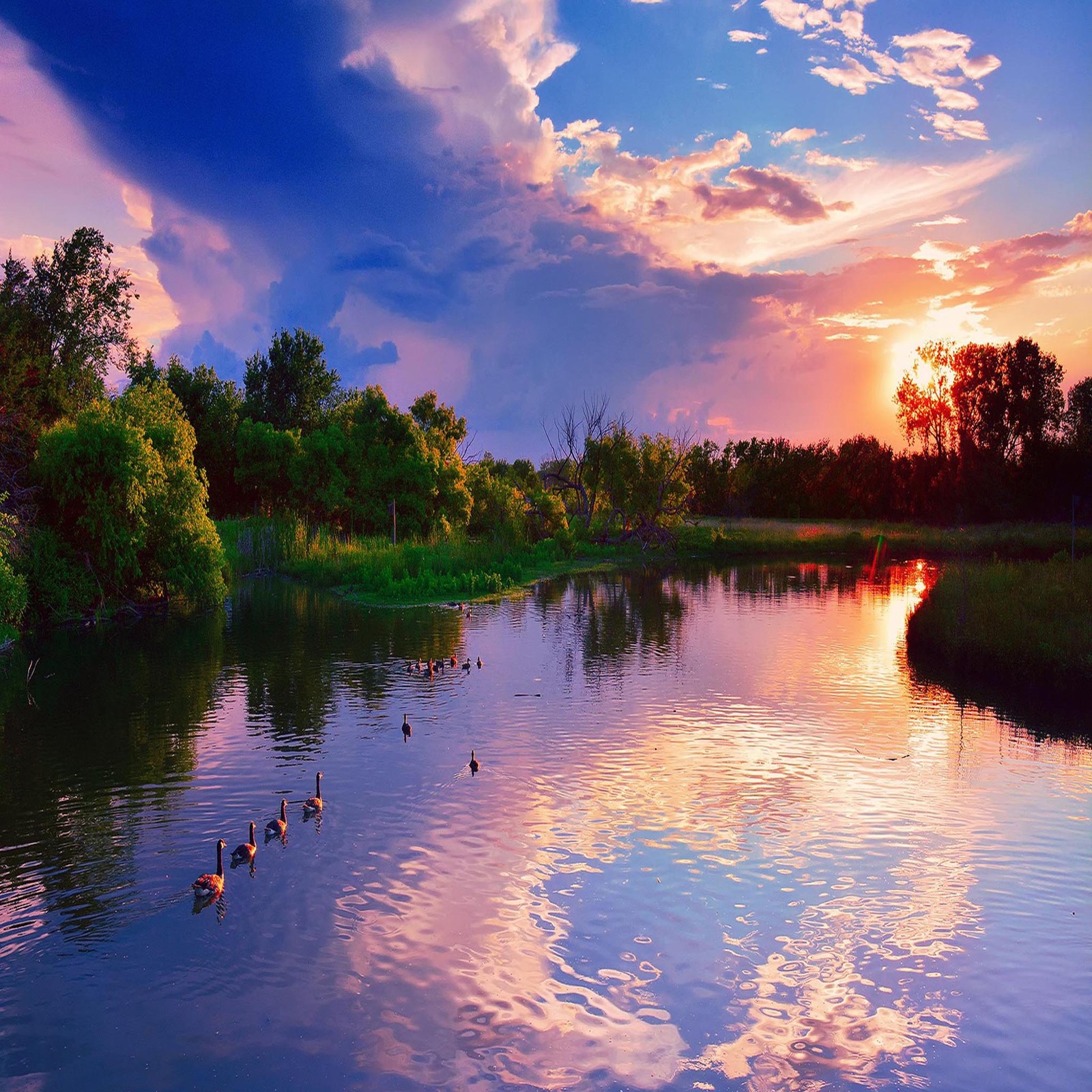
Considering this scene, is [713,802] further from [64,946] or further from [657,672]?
[657,672]

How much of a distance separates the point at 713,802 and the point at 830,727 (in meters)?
5.46

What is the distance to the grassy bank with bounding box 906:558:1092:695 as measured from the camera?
21.4 m

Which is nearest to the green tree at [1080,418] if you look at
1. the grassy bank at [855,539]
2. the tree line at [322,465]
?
the tree line at [322,465]

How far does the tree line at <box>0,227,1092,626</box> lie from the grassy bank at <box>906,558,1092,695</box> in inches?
997

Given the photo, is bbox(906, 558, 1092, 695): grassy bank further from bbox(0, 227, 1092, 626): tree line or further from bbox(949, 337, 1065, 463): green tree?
bbox(949, 337, 1065, 463): green tree

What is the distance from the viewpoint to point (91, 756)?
15547 mm

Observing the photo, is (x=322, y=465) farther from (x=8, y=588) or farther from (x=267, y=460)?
(x=8, y=588)

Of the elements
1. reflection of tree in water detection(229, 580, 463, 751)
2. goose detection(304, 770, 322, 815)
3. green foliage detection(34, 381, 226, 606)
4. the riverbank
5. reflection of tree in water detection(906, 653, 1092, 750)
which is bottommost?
reflection of tree in water detection(906, 653, 1092, 750)

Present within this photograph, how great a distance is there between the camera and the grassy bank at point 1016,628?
21.4 metres

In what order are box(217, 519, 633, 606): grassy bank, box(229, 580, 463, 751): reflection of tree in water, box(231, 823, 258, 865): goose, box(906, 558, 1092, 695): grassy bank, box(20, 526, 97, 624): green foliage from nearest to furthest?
box(231, 823, 258, 865): goose
box(229, 580, 463, 751): reflection of tree in water
box(906, 558, 1092, 695): grassy bank
box(20, 526, 97, 624): green foliage
box(217, 519, 633, 606): grassy bank

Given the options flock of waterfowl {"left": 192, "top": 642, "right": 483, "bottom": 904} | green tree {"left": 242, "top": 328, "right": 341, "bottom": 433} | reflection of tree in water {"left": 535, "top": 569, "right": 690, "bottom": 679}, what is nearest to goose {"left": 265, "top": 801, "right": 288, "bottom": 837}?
flock of waterfowl {"left": 192, "top": 642, "right": 483, "bottom": 904}

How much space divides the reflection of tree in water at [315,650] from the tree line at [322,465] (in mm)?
4275

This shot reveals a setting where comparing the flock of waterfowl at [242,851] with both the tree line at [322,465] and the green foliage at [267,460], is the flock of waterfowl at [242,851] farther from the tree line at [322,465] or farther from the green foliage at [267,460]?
the green foliage at [267,460]

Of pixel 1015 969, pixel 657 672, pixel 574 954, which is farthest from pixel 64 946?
pixel 657 672
